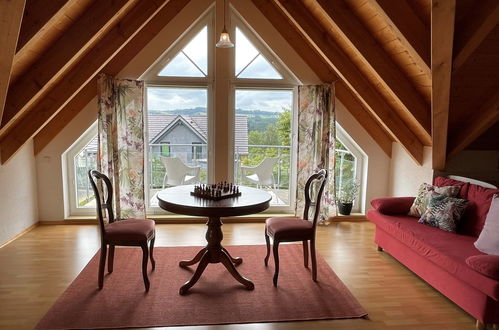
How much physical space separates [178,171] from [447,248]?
3.35 m

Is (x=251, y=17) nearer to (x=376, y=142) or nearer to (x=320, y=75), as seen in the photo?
(x=320, y=75)

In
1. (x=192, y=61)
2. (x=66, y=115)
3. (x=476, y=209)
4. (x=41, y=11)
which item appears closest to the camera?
(x=41, y=11)

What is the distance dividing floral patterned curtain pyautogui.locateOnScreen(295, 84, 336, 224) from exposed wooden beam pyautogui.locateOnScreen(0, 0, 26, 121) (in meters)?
3.29

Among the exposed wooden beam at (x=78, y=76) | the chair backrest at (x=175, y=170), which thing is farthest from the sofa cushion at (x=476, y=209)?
A: the exposed wooden beam at (x=78, y=76)

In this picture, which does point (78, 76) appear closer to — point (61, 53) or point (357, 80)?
point (61, 53)

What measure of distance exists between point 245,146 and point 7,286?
3.14 metres

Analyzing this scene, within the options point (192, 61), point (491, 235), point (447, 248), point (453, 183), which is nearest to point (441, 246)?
point (447, 248)

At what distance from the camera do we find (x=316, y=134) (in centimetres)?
462

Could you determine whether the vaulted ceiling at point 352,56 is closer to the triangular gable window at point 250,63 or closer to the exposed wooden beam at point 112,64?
the exposed wooden beam at point 112,64

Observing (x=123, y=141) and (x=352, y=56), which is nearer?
(x=352, y=56)

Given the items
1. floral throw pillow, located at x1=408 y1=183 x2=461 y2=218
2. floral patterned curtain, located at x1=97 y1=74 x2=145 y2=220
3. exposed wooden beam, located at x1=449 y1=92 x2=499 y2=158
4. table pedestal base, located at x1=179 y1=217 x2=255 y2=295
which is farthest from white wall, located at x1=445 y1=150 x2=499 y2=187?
floral patterned curtain, located at x1=97 y1=74 x2=145 y2=220

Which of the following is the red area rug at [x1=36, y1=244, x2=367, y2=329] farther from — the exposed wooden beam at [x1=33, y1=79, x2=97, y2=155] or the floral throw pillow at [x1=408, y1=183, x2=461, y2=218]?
the exposed wooden beam at [x1=33, y1=79, x2=97, y2=155]

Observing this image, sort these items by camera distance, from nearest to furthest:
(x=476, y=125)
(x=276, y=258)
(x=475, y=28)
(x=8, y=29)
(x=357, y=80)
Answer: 1. (x=8, y=29)
2. (x=475, y=28)
3. (x=276, y=258)
4. (x=476, y=125)
5. (x=357, y=80)

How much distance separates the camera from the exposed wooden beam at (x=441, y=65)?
2367 millimetres
